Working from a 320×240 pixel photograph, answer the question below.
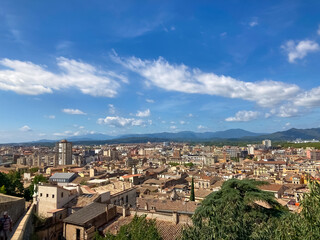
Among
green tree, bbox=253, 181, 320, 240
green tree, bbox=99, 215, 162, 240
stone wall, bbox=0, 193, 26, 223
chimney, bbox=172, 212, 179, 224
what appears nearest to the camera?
green tree, bbox=253, 181, 320, 240

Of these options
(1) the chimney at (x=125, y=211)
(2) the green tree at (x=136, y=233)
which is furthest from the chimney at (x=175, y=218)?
(2) the green tree at (x=136, y=233)

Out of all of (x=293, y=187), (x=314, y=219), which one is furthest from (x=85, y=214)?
(x=293, y=187)

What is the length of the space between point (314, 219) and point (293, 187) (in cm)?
4505

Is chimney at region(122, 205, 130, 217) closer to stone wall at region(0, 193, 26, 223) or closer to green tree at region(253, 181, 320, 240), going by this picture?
stone wall at region(0, 193, 26, 223)

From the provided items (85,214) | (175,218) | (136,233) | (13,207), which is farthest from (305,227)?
(13,207)

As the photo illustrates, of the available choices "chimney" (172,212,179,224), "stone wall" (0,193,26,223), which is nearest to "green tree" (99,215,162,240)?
"chimney" (172,212,179,224)

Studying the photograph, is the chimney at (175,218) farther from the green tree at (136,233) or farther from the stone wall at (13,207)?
the stone wall at (13,207)

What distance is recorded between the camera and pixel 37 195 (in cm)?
1845

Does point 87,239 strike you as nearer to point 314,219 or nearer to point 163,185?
point 314,219

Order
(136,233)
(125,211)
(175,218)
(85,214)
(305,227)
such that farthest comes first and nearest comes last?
1. (125,211)
2. (175,218)
3. (85,214)
4. (136,233)
5. (305,227)

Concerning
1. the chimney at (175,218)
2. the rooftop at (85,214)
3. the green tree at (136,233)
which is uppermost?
the green tree at (136,233)

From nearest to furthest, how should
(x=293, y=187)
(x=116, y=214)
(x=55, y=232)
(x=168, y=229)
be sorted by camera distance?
(x=168, y=229) → (x=55, y=232) → (x=116, y=214) → (x=293, y=187)

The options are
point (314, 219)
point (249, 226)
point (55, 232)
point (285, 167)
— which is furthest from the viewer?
point (285, 167)

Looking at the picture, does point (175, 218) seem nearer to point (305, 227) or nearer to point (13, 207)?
point (305, 227)
